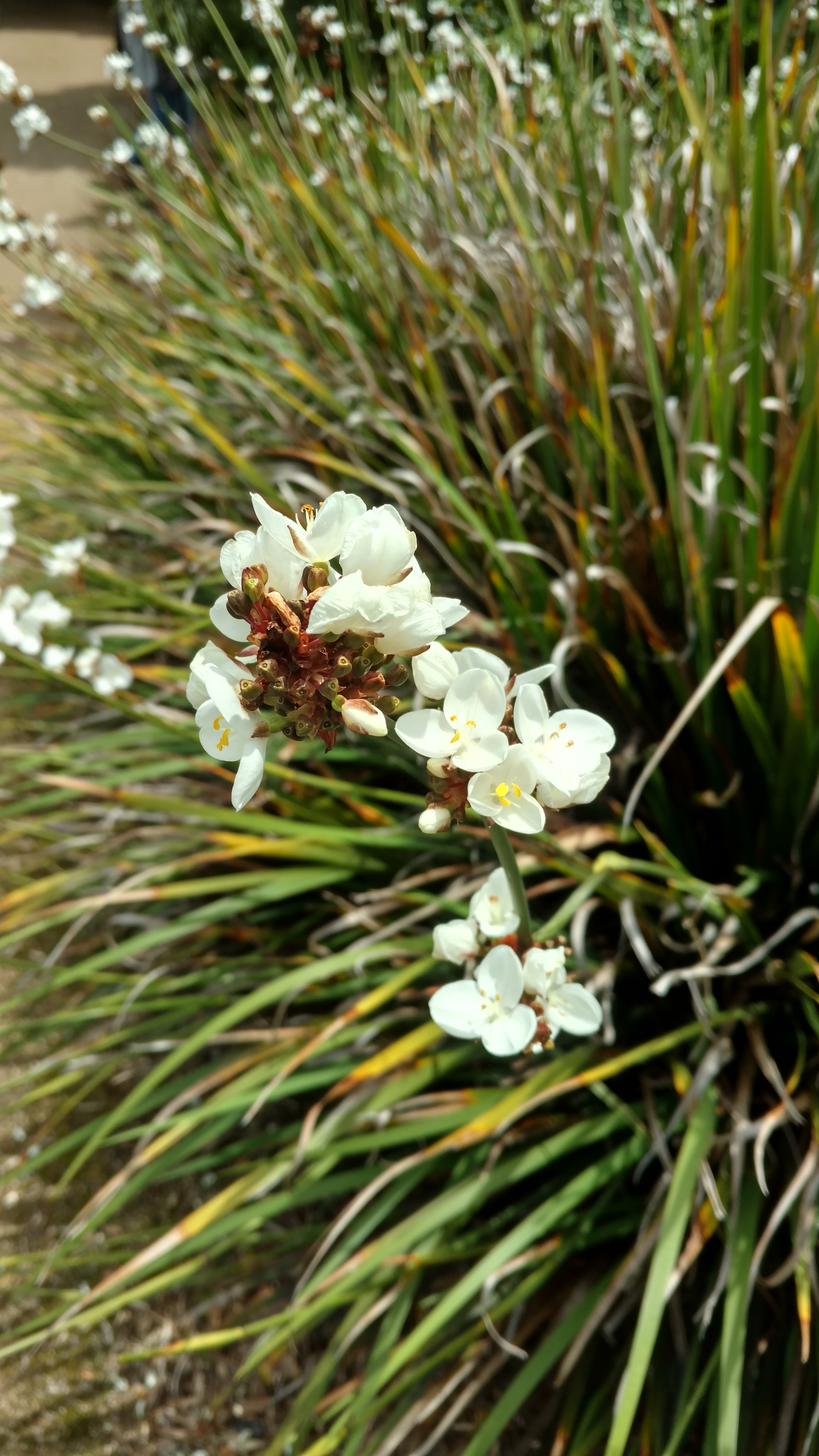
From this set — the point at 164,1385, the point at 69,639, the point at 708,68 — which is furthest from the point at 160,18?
the point at 164,1385

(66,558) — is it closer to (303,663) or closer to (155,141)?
(303,663)

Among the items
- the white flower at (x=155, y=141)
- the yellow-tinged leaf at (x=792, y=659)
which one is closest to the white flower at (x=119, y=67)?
the white flower at (x=155, y=141)

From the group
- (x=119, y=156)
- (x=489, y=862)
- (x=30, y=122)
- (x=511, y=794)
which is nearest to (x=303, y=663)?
(x=511, y=794)

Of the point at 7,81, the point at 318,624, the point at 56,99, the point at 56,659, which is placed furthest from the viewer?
the point at 56,99

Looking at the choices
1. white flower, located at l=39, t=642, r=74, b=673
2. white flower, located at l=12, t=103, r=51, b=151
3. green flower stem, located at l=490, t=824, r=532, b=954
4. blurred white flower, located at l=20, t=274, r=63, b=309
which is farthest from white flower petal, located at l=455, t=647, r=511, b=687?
white flower, located at l=12, t=103, r=51, b=151

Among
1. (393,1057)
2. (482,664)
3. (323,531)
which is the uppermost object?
(323,531)

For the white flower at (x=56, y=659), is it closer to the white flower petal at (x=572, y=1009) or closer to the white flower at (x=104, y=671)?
the white flower at (x=104, y=671)

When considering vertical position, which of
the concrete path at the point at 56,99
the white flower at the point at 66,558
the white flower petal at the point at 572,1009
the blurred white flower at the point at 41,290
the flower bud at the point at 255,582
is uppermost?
the concrete path at the point at 56,99

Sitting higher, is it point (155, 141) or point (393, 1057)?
point (155, 141)
